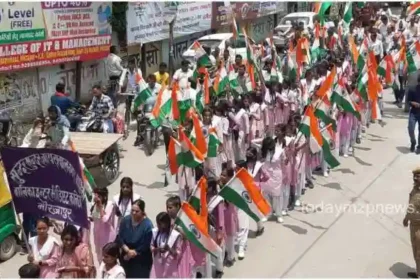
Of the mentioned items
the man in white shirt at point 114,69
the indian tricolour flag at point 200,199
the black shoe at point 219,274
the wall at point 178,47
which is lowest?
the black shoe at point 219,274

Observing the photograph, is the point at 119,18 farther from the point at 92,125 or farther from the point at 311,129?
the point at 311,129

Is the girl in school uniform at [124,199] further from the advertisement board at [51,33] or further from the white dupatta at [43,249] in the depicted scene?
the advertisement board at [51,33]

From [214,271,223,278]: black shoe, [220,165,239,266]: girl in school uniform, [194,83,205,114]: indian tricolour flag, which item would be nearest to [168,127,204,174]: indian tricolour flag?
[220,165,239,266]: girl in school uniform

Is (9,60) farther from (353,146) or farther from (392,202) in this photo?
(392,202)

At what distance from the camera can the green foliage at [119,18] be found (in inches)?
670

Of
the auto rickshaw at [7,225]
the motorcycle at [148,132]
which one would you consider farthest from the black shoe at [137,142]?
the auto rickshaw at [7,225]

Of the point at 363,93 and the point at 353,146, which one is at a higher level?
the point at 363,93

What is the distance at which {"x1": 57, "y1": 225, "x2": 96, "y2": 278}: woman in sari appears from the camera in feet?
19.3

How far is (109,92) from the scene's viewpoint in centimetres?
1410

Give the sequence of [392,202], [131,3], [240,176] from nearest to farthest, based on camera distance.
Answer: [240,176] < [392,202] < [131,3]

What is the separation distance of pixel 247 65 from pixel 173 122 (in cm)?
261

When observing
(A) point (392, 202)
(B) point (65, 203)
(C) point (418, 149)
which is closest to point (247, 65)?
(C) point (418, 149)

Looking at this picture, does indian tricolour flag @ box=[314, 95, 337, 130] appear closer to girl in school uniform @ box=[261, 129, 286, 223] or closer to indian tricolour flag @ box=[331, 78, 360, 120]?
indian tricolour flag @ box=[331, 78, 360, 120]

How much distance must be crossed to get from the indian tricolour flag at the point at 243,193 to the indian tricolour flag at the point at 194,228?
64 cm
